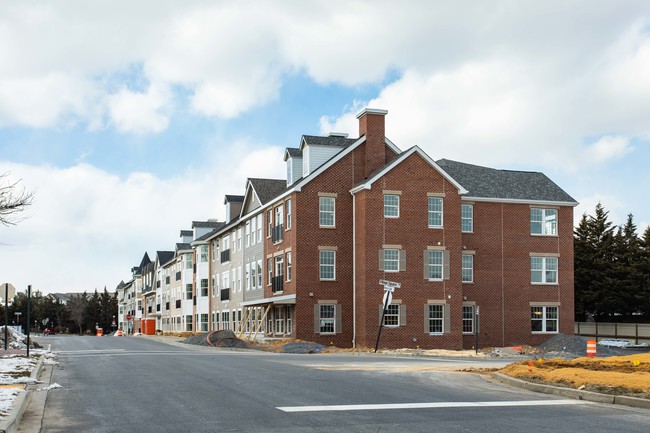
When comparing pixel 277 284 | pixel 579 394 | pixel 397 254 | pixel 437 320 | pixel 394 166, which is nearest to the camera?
pixel 579 394

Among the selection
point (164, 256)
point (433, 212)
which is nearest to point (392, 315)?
point (433, 212)

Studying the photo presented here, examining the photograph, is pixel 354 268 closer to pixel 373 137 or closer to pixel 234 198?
pixel 373 137

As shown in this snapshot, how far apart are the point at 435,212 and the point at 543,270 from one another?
9850 mm

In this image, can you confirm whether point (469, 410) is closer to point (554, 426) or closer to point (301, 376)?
point (554, 426)

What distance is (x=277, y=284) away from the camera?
47.4 meters

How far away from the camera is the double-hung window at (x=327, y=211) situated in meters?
44.9

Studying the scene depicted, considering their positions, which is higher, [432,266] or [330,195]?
[330,195]

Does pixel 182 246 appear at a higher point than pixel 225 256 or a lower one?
higher

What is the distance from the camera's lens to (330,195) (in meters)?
45.0

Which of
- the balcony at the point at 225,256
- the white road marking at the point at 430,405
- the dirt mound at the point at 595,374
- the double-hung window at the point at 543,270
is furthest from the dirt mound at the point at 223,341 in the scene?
the white road marking at the point at 430,405

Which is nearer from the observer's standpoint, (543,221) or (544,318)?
(544,318)

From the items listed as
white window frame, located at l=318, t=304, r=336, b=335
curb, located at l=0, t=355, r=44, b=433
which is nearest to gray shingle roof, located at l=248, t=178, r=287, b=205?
white window frame, located at l=318, t=304, r=336, b=335

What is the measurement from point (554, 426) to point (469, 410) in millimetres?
1889

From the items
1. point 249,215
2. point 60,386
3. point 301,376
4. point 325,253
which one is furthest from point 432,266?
point 60,386
